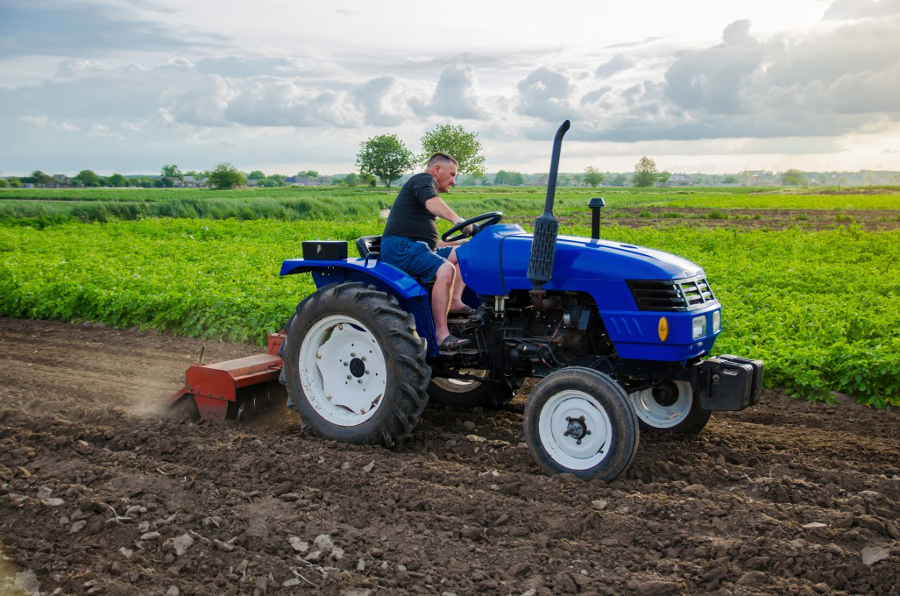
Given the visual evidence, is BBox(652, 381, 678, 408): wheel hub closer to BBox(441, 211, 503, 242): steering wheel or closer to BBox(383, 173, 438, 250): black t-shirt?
BBox(441, 211, 503, 242): steering wheel

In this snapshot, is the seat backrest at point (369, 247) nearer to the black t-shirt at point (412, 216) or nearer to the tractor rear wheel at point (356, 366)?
the black t-shirt at point (412, 216)

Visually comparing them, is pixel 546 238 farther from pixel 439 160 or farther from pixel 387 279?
pixel 439 160

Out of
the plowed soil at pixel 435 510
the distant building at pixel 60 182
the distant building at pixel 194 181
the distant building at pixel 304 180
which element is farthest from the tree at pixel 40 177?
the plowed soil at pixel 435 510

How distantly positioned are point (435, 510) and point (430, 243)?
1953mm

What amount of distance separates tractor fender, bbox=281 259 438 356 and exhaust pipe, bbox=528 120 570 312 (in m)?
0.80

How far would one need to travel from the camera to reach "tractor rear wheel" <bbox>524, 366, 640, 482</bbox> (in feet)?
13.8

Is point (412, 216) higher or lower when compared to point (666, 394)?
higher

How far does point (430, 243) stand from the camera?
209 inches

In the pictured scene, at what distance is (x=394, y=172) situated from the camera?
79.2 meters

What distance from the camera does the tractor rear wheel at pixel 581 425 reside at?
4.19 metres

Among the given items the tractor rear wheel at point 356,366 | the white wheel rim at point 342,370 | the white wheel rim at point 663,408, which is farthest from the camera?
the white wheel rim at point 663,408

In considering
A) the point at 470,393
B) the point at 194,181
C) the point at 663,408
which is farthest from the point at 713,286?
the point at 194,181

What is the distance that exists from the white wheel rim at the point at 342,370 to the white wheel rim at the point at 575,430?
1.17 m

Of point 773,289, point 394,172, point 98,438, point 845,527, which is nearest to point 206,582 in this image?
point 98,438
